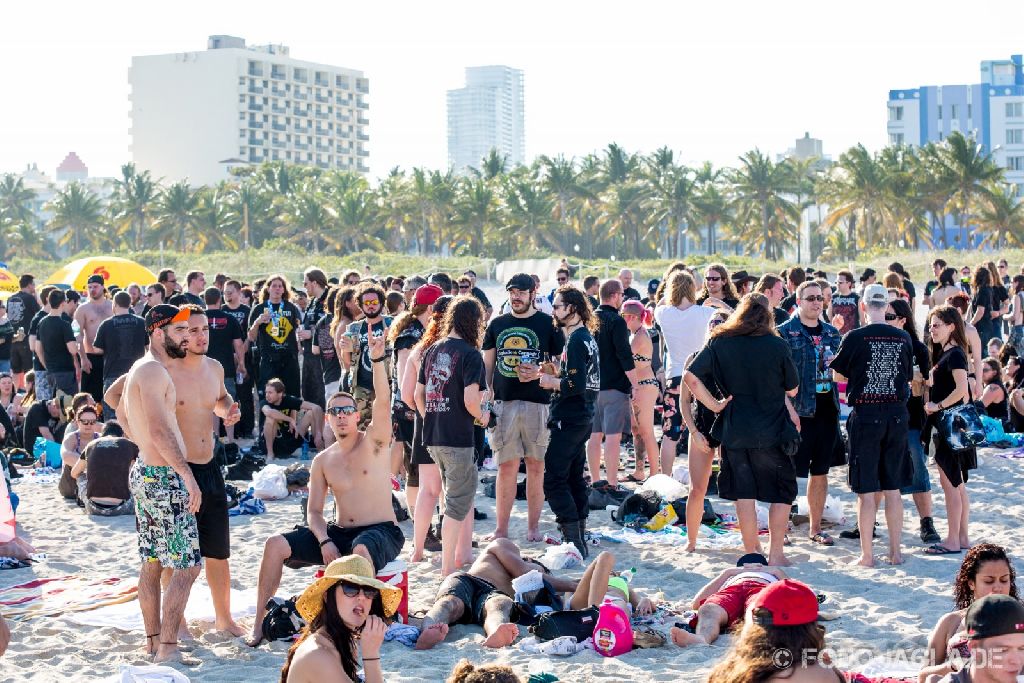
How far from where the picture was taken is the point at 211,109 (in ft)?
407

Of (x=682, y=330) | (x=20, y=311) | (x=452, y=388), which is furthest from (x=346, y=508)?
(x=20, y=311)

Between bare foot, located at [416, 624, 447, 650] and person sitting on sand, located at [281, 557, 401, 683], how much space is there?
158cm

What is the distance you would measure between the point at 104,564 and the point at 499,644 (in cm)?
338

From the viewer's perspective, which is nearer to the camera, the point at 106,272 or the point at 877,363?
the point at 877,363

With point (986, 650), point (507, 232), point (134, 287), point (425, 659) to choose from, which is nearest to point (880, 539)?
point (425, 659)

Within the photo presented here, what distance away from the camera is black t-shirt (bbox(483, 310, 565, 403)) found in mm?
7570

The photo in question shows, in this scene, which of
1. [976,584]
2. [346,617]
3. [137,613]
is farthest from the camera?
[137,613]

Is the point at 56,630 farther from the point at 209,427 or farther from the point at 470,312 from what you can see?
the point at 470,312

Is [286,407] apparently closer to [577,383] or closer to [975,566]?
[577,383]

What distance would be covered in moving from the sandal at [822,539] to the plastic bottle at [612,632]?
251 cm

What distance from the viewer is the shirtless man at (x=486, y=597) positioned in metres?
5.87

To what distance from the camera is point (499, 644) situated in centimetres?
582

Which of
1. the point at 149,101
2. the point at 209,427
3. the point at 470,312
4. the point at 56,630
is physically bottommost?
the point at 56,630

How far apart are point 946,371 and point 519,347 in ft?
8.71
